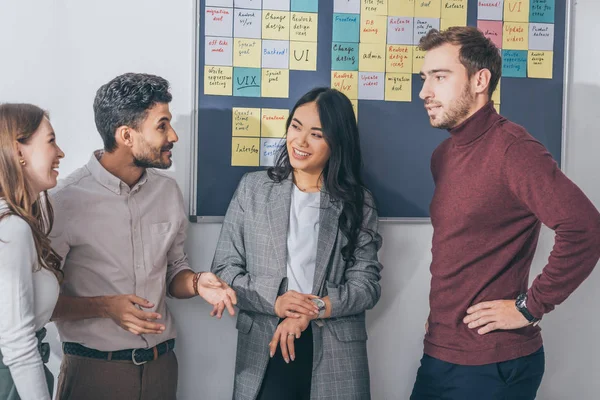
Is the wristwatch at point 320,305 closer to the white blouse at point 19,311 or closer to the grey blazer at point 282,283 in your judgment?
the grey blazer at point 282,283

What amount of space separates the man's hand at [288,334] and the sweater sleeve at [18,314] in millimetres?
709

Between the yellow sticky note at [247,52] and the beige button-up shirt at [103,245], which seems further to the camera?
the yellow sticky note at [247,52]

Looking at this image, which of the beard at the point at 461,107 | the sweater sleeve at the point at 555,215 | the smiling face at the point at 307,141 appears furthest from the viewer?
the smiling face at the point at 307,141

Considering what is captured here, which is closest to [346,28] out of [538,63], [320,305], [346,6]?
[346,6]

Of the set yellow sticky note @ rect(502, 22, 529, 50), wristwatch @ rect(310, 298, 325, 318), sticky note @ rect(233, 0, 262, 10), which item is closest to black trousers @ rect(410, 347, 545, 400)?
wristwatch @ rect(310, 298, 325, 318)

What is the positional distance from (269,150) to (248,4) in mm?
556

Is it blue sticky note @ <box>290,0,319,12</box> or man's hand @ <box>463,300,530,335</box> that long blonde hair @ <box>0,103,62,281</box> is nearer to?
blue sticky note @ <box>290,0,319,12</box>

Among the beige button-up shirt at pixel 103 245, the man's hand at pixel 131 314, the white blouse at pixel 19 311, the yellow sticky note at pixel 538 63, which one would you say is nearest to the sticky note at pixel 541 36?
the yellow sticky note at pixel 538 63

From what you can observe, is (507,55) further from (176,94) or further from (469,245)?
(176,94)

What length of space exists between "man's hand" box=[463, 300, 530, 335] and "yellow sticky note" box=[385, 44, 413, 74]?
100 centimetres

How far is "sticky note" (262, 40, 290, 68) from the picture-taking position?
2328mm

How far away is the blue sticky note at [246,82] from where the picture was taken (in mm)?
2311

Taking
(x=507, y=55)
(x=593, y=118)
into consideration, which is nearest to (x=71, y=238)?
(x=507, y=55)

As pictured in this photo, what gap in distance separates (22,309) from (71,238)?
39 centimetres
